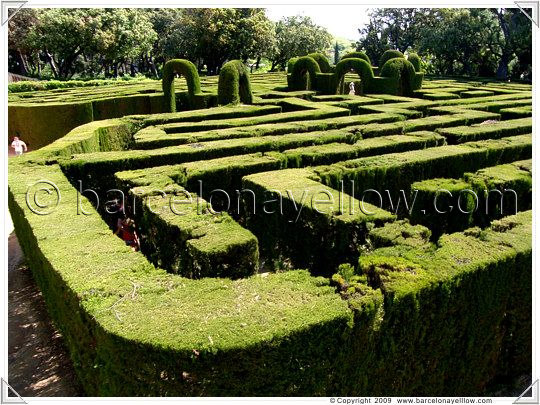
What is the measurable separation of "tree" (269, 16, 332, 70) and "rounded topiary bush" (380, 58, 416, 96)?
29.9m

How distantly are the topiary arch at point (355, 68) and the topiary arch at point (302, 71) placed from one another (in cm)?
170

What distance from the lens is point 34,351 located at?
24.1ft

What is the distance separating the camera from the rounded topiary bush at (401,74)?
2314cm

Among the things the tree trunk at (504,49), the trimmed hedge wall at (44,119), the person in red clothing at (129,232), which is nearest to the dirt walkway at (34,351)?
the person in red clothing at (129,232)

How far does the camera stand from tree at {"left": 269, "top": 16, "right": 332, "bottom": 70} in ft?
174

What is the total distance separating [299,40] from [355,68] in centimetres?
3160

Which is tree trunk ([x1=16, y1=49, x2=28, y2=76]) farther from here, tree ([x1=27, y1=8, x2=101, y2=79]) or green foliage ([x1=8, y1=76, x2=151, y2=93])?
green foliage ([x1=8, y1=76, x2=151, y2=93])

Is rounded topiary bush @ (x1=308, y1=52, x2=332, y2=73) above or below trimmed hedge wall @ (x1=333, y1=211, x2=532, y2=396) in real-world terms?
above

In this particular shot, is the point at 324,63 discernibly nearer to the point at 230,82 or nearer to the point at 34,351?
the point at 230,82

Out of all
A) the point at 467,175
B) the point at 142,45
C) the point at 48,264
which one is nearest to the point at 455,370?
the point at 467,175

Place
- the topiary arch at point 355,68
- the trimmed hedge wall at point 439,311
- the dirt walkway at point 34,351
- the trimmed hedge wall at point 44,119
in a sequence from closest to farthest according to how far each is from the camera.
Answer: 1. the trimmed hedge wall at point 439,311
2. the dirt walkway at point 34,351
3. the trimmed hedge wall at point 44,119
4. the topiary arch at point 355,68

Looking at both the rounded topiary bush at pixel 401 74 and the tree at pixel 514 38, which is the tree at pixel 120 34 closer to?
the rounded topiary bush at pixel 401 74

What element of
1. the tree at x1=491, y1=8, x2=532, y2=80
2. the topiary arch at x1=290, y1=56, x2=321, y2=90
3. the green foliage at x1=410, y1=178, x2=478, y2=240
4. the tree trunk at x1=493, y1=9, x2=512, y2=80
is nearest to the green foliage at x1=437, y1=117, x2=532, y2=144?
the green foliage at x1=410, y1=178, x2=478, y2=240

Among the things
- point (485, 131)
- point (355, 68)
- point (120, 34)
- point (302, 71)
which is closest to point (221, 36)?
point (120, 34)
